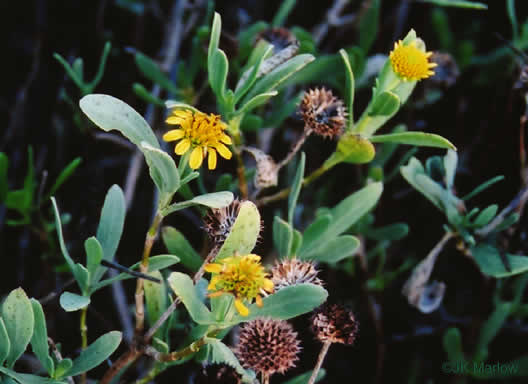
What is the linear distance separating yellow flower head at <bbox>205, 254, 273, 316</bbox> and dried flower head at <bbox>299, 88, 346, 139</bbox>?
15.7 inches

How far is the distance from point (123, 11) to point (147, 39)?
132 mm

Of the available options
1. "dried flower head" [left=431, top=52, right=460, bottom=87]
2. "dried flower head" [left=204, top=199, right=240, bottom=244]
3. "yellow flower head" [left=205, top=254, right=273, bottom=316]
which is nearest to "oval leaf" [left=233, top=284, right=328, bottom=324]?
"yellow flower head" [left=205, top=254, right=273, bottom=316]

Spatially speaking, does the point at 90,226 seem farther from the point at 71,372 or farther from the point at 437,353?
the point at 437,353

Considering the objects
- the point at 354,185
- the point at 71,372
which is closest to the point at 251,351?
the point at 71,372

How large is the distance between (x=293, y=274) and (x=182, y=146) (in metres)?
0.32

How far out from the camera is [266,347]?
1.05 metres

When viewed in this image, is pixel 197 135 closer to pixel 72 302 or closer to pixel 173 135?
pixel 173 135

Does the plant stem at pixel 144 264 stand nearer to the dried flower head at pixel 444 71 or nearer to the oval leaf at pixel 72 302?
the oval leaf at pixel 72 302

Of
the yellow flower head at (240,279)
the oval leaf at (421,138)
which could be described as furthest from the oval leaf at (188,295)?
the oval leaf at (421,138)

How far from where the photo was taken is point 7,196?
1.47m

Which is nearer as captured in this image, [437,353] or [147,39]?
[437,353]

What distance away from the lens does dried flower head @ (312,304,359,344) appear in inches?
42.1

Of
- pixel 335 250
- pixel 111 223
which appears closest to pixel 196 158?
pixel 111 223

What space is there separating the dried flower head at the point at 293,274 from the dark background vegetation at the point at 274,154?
1.70 feet
